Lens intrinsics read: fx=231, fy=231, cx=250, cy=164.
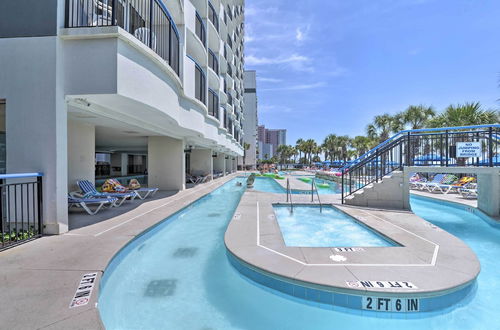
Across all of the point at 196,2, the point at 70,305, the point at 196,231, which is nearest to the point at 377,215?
the point at 196,231

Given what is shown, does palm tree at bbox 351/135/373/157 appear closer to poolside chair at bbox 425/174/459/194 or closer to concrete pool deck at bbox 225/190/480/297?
poolside chair at bbox 425/174/459/194

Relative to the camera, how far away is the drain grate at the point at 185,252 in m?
5.10

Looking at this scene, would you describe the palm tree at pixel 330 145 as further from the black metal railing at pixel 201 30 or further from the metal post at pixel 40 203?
the metal post at pixel 40 203

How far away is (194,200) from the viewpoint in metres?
10.4

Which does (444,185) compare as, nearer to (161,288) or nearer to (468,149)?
(468,149)

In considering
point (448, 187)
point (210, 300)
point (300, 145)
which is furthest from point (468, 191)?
point (300, 145)

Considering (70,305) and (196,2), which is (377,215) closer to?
(70,305)

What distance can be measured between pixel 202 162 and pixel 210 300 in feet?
65.0

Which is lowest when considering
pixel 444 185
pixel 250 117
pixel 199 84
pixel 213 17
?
pixel 444 185

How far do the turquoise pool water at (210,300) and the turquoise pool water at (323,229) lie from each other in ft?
5.96

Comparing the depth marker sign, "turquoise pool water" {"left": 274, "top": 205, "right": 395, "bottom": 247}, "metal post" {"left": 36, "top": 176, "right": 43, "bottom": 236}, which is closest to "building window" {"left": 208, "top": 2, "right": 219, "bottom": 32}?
"turquoise pool water" {"left": 274, "top": 205, "right": 395, "bottom": 247}

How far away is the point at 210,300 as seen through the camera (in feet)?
11.4

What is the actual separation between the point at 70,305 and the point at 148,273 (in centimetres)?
170

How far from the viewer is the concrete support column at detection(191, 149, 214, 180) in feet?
73.8
